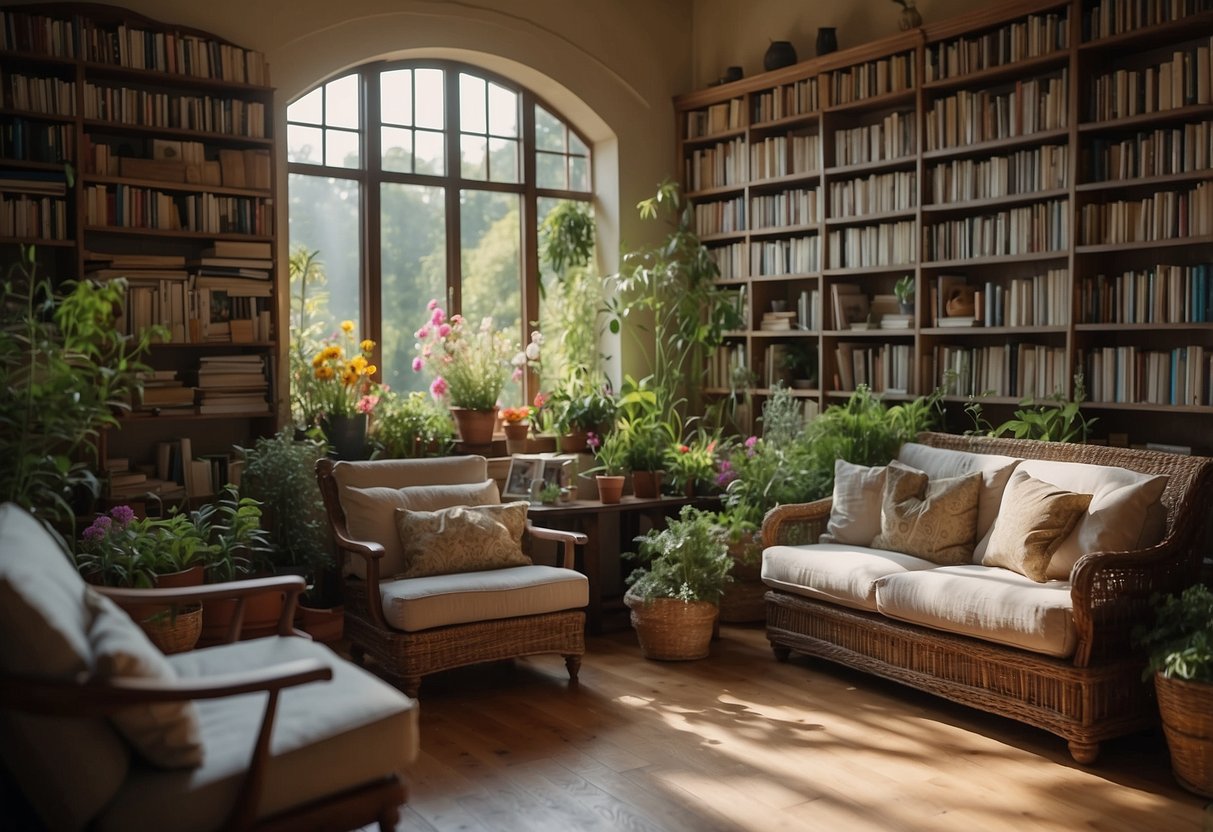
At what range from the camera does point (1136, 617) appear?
395cm

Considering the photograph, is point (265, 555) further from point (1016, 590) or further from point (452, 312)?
point (1016, 590)

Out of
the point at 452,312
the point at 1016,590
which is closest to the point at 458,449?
the point at 452,312

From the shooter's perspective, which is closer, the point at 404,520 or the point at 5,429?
the point at 5,429

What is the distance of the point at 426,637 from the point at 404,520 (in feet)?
1.92

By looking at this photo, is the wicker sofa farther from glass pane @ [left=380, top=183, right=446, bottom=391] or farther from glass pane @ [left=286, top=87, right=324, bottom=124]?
glass pane @ [left=286, top=87, right=324, bottom=124]

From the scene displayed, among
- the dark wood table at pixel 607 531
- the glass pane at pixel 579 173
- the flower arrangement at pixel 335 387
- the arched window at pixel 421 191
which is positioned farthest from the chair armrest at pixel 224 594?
the glass pane at pixel 579 173

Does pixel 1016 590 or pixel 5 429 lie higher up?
pixel 5 429

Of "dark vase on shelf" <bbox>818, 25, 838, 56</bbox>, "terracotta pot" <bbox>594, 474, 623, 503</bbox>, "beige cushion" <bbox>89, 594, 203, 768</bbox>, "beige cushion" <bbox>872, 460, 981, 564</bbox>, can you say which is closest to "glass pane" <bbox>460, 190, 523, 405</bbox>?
"terracotta pot" <bbox>594, 474, 623, 503</bbox>

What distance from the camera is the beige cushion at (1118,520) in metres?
4.07

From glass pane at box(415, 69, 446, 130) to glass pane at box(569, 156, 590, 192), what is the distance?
0.94m

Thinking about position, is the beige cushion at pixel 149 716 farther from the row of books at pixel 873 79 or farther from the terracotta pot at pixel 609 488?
the row of books at pixel 873 79

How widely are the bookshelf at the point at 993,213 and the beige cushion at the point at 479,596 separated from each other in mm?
2331

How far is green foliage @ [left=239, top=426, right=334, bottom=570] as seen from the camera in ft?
17.5

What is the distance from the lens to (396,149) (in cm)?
651
